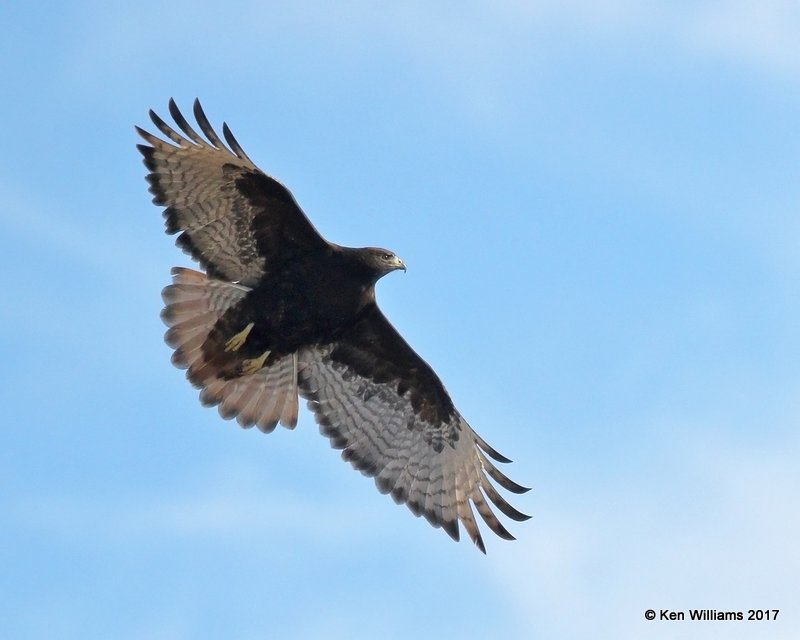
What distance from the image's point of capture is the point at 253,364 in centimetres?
1495

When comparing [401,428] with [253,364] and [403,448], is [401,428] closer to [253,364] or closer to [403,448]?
[403,448]

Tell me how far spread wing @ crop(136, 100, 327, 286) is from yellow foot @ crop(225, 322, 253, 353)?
448 mm

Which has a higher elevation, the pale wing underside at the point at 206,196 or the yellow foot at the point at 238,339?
the pale wing underside at the point at 206,196

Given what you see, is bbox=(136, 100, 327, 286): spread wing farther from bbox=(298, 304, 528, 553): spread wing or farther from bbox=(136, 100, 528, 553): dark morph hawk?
bbox=(298, 304, 528, 553): spread wing

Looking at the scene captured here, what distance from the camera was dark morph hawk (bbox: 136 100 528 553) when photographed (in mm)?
14250

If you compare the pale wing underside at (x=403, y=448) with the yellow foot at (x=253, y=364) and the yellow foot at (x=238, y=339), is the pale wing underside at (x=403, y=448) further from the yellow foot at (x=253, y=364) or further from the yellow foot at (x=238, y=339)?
the yellow foot at (x=238, y=339)

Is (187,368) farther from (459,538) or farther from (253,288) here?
(459,538)

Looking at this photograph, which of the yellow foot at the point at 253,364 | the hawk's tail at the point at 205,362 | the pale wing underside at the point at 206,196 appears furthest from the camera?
the yellow foot at the point at 253,364

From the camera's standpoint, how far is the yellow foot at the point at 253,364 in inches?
587

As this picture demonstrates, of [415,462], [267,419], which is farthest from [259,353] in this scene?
[415,462]

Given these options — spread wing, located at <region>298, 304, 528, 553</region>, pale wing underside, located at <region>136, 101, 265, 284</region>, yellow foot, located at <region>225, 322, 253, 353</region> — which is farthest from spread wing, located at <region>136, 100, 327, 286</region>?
spread wing, located at <region>298, 304, 528, 553</region>

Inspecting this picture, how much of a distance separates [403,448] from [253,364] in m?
1.80

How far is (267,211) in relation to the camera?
47.3 feet

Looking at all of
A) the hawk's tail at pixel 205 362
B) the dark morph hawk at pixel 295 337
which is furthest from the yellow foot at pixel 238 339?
the hawk's tail at pixel 205 362
